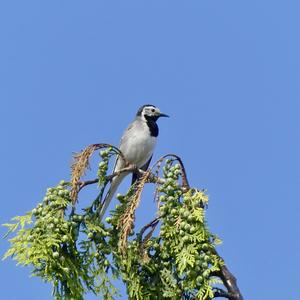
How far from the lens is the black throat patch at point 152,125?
409 inches

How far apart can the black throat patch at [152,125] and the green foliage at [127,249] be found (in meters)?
4.68

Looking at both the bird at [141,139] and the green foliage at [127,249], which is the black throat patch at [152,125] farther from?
the green foliage at [127,249]

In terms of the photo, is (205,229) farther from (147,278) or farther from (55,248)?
(55,248)

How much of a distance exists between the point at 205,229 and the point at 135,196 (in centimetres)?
63

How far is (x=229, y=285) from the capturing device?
206 inches

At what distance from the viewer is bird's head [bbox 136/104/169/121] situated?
10.8 meters

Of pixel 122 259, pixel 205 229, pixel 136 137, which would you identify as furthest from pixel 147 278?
pixel 136 137

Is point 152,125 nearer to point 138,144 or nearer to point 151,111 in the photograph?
point 151,111

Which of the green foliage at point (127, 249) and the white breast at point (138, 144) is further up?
the white breast at point (138, 144)

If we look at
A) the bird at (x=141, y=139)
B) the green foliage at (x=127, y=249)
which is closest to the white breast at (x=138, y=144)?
the bird at (x=141, y=139)

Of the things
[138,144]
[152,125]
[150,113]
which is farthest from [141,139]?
[150,113]

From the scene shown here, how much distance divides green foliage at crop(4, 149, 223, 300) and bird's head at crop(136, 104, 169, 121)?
5.12m

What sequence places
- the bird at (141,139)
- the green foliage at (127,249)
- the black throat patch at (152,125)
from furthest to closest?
the black throat patch at (152,125) → the bird at (141,139) → the green foliage at (127,249)

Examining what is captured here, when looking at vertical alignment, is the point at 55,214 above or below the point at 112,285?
above
